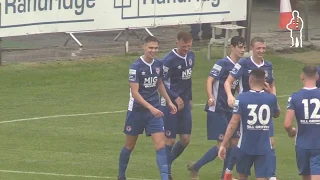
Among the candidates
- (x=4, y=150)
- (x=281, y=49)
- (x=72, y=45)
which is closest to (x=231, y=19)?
(x=281, y=49)

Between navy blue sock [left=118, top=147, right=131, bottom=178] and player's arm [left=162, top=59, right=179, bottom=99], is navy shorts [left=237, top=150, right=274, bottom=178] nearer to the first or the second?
navy blue sock [left=118, top=147, right=131, bottom=178]

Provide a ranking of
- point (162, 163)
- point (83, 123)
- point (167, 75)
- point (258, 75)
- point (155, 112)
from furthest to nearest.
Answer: point (83, 123), point (167, 75), point (162, 163), point (155, 112), point (258, 75)

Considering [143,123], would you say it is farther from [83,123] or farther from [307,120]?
[83,123]

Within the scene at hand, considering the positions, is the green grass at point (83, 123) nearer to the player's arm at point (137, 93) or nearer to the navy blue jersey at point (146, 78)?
the navy blue jersey at point (146, 78)

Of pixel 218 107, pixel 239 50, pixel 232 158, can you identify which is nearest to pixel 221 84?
pixel 218 107

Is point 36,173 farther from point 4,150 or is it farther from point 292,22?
point 292,22

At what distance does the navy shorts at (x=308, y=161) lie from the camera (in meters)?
12.6

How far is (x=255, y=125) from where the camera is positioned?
41.1 ft

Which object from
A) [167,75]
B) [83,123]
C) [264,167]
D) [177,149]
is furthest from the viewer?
[83,123]

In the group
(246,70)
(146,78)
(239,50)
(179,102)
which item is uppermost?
(239,50)

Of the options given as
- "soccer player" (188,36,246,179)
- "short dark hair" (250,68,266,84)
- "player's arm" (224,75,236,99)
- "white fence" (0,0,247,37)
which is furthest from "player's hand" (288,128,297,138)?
"white fence" (0,0,247,37)

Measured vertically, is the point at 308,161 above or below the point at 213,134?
below

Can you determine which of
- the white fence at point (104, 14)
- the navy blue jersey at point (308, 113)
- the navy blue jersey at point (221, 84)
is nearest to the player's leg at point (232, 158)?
the navy blue jersey at point (221, 84)

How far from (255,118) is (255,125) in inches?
4.5
